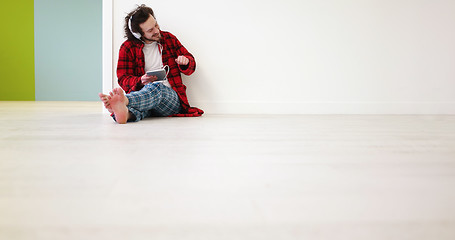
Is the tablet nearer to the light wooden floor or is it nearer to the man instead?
the man

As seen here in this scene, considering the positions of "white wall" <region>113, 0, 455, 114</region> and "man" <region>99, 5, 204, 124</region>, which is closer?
"man" <region>99, 5, 204, 124</region>

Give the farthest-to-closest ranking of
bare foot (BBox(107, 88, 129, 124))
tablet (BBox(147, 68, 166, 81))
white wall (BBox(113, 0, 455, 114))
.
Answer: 1. white wall (BBox(113, 0, 455, 114))
2. tablet (BBox(147, 68, 166, 81))
3. bare foot (BBox(107, 88, 129, 124))

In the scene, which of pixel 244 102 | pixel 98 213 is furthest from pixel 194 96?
pixel 98 213

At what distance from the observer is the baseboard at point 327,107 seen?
2.54m

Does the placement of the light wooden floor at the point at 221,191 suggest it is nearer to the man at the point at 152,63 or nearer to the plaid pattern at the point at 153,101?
the plaid pattern at the point at 153,101

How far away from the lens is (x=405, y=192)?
0.56 m

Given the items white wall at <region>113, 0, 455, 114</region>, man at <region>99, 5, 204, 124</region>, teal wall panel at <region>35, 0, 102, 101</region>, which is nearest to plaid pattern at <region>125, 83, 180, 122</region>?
man at <region>99, 5, 204, 124</region>

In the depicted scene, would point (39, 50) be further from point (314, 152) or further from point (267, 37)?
point (314, 152)

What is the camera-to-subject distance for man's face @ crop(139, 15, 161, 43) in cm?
197

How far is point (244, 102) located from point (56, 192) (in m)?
2.09

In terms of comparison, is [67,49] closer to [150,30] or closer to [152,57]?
[152,57]

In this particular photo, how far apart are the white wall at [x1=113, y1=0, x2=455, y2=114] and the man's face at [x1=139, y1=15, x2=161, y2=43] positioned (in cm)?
37

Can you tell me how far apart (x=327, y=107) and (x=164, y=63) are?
1.30 m

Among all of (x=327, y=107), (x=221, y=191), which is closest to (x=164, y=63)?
(x=327, y=107)
